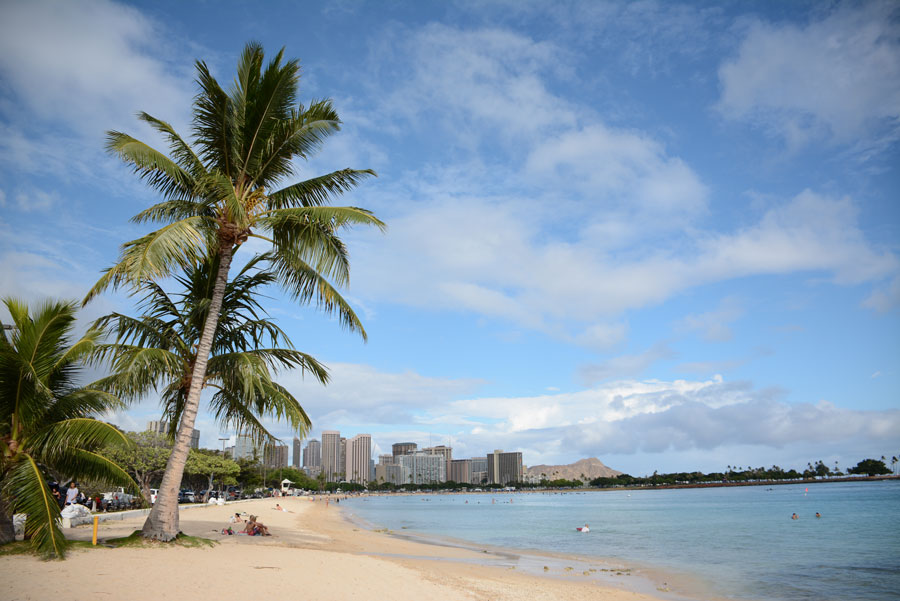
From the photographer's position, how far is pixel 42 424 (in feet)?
31.9

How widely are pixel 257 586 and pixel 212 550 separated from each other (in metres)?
3.14

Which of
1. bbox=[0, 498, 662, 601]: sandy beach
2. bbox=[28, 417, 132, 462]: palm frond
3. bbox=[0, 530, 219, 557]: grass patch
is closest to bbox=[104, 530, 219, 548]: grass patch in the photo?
bbox=[0, 530, 219, 557]: grass patch

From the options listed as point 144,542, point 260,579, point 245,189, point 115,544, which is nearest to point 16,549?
point 115,544

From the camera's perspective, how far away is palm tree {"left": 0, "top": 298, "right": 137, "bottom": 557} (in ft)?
28.5

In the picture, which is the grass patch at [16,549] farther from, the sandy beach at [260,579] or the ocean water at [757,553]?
the ocean water at [757,553]

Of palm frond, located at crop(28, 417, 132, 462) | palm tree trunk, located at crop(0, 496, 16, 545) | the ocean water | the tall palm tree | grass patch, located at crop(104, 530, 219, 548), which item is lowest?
the ocean water

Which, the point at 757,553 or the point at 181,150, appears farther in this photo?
the point at 757,553

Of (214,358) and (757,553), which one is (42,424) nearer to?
(214,358)

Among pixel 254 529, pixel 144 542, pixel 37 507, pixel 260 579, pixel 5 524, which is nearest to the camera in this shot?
pixel 37 507

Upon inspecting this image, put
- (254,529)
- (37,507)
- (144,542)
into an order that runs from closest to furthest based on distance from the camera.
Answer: (37,507)
(144,542)
(254,529)

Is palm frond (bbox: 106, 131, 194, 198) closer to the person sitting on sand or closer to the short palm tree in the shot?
the short palm tree

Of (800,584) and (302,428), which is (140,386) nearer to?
(302,428)

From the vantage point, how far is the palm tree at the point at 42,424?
8.70 meters

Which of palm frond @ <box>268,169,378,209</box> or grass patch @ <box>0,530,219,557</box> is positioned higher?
palm frond @ <box>268,169,378,209</box>
